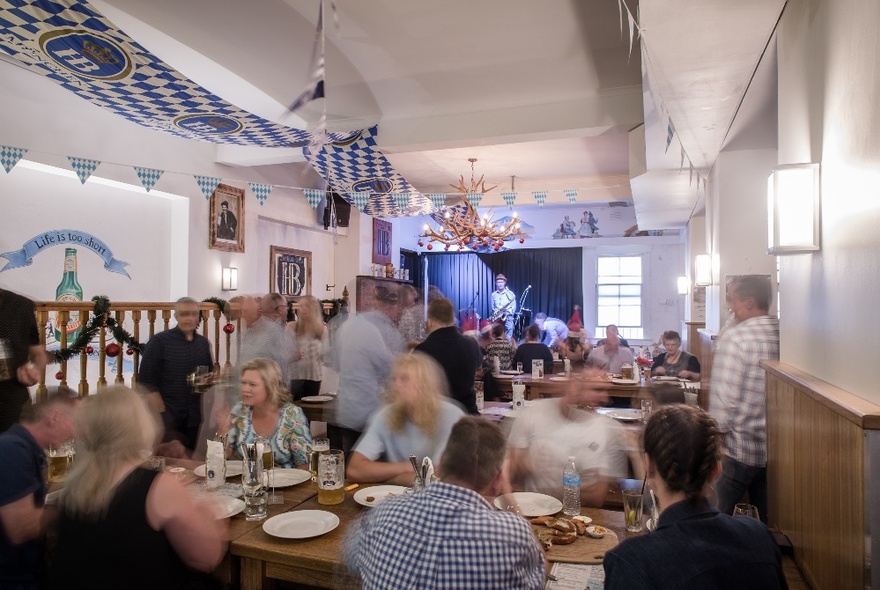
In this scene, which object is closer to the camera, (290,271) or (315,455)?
(315,455)

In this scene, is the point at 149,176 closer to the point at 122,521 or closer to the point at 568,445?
the point at 122,521

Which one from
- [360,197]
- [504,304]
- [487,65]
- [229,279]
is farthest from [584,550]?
[504,304]

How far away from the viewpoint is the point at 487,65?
5270 millimetres

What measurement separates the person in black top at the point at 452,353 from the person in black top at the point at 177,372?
2.04m

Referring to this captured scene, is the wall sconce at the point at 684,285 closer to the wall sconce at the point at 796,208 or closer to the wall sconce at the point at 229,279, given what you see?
the wall sconce at the point at 229,279

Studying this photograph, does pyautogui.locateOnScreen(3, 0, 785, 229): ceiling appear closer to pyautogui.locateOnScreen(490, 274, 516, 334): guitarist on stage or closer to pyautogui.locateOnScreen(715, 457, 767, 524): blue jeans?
pyautogui.locateOnScreen(715, 457, 767, 524): blue jeans

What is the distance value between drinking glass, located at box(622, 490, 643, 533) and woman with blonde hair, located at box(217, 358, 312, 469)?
5.49ft

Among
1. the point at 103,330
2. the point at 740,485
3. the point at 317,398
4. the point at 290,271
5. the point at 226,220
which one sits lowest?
the point at 740,485

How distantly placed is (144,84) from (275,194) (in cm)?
453

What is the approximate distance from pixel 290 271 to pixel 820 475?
26.5 ft

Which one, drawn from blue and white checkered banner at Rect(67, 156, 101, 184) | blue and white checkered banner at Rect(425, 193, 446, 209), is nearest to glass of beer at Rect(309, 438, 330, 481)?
blue and white checkered banner at Rect(67, 156, 101, 184)

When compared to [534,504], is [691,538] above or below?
above

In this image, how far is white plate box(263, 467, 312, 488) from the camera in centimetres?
271

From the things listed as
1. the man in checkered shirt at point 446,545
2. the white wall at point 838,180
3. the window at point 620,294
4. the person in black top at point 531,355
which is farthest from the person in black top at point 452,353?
the window at point 620,294
